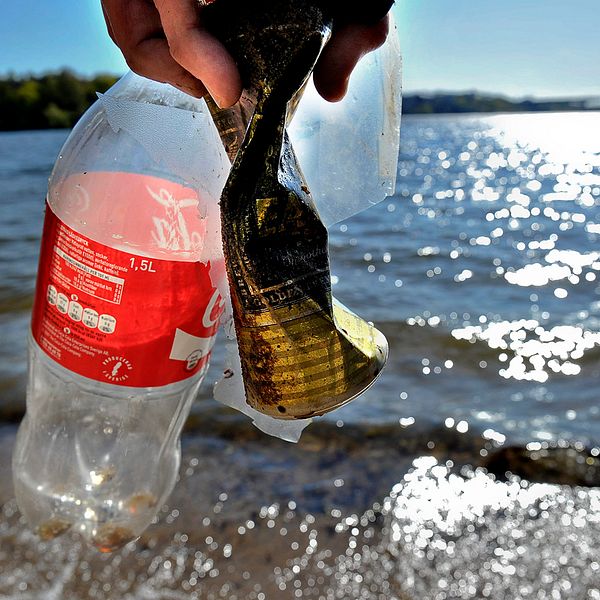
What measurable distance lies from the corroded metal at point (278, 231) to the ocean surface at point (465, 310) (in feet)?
10.5

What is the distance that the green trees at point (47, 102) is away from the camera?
58.9 metres

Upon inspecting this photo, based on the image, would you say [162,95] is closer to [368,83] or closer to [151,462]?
[368,83]

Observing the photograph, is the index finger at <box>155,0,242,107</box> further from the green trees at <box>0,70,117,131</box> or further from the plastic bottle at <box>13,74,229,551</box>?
the green trees at <box>0,70,117,131</box>

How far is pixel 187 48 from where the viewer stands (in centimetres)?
105

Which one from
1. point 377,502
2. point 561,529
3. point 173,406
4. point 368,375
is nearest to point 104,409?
point 173,406

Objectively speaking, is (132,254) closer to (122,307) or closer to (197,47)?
(122,307)

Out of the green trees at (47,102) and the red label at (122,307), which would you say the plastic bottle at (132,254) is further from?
the green trees at (47,102)

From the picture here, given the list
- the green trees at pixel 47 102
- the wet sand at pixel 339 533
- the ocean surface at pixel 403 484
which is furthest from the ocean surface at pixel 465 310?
the green trees at pixel 47 102

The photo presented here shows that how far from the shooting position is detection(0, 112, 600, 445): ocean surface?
4.59 meters

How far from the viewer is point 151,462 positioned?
227 centimetres

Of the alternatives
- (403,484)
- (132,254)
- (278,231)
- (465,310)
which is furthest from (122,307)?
(465,310)

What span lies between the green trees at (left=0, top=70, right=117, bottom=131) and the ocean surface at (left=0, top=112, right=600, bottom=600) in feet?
183

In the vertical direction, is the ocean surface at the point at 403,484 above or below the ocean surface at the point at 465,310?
above

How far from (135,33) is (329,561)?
2.38 m
